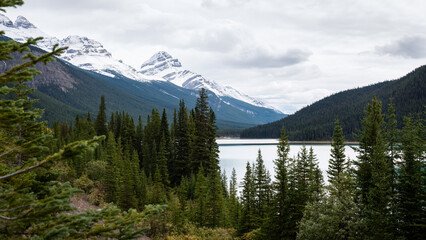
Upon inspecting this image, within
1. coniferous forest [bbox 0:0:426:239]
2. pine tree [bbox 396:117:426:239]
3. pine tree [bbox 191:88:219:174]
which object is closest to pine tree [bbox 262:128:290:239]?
coniferous forest [bbox 0:0:426:239]

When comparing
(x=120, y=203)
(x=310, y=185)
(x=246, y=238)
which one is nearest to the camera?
(x=310, y=185)

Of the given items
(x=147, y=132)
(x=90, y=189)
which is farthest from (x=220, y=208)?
(x=147, y=132)

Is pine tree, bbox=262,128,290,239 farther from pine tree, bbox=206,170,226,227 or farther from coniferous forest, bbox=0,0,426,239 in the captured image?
pine tree, bbox=206,170,226,227

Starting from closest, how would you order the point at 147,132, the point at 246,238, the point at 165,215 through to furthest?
the point at 246,238 < the point at 165,215 < the point at 147,132

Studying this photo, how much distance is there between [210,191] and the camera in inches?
1517

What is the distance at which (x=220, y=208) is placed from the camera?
3856cm

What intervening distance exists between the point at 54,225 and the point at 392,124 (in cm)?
3173

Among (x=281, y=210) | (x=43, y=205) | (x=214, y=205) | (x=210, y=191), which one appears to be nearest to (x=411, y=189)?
(x=281, y=210)

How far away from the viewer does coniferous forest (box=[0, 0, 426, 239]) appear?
645 cm

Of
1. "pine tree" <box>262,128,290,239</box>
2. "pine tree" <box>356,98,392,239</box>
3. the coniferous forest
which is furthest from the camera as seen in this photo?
"pine tree" <box>262,128,290,239</box>

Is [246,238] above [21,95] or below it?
below

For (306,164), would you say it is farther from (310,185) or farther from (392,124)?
(392,124)

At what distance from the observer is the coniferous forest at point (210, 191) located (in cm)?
645

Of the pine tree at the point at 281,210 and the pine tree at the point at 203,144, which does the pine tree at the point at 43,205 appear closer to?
the pine tree at the point at 281,210
